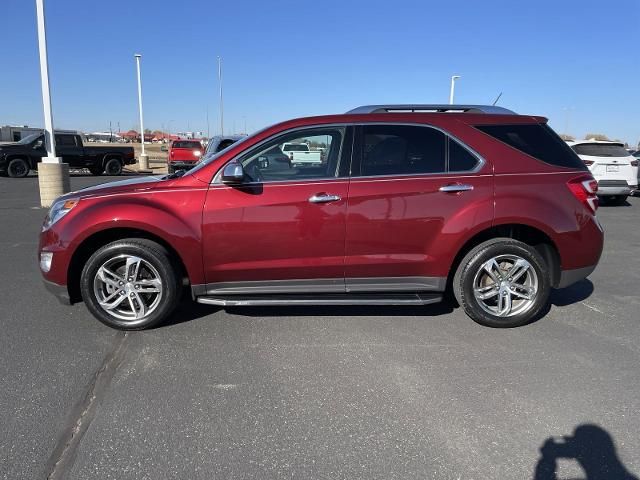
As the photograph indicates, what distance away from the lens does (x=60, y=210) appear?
162 inches

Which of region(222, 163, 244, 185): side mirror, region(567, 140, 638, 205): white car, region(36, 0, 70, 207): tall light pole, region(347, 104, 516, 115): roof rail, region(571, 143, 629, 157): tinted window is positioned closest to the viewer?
region(222, 163, 244, 185): side mirror

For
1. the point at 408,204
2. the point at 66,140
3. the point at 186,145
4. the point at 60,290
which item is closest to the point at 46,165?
the point at 60,290

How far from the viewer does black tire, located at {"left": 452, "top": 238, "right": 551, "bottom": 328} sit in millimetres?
4184

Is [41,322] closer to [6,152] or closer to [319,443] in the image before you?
[319,443]

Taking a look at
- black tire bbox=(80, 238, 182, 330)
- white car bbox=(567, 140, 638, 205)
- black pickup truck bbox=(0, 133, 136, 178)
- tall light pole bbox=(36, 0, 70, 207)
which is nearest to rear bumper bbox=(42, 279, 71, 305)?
black tire bbox=(80, 238, 182, 330)

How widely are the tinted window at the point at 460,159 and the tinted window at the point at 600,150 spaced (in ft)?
32.8

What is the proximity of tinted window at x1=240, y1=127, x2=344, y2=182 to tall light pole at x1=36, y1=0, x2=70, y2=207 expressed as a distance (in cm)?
961

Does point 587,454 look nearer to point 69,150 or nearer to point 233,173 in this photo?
point 233,173

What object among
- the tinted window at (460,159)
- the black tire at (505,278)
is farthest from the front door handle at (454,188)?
the black tire at (505,278)

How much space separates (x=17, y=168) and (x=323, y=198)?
21.4 m

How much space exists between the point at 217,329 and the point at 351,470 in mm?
2087

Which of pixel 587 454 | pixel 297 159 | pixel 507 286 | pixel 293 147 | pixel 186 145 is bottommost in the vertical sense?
pixel 587 454

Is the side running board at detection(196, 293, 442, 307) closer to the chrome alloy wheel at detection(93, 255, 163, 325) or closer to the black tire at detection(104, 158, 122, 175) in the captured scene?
the chrome alloy wheel at detection(93, 255, 163, 325)

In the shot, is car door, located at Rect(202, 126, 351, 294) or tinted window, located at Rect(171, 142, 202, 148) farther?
tinted window, located at Rect(171, 142, 202, 148)
